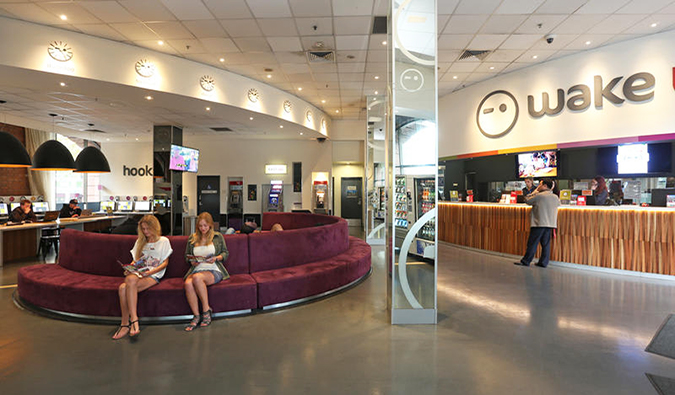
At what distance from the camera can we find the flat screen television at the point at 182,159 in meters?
9.69

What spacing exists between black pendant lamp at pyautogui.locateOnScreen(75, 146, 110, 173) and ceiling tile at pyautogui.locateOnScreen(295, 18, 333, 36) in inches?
269

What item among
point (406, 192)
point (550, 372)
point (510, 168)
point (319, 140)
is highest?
point (319, 140)

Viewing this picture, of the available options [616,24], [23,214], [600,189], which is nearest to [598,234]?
[600,189]

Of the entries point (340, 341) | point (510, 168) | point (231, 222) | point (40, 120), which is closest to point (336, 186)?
point (231, 222)

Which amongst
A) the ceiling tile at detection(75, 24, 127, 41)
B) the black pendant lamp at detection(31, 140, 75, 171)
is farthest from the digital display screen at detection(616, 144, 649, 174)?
the black pendant lamp at detection(31, 140, 75, 171)

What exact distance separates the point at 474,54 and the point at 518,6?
1.81 metres

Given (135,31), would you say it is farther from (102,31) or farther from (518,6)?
(518,6)

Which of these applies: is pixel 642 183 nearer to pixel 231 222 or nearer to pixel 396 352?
pixel 396 352

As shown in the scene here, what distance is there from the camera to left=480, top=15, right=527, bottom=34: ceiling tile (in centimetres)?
529

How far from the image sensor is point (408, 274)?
350cm

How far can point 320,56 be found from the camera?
681 centimetres

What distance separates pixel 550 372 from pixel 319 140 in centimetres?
1122

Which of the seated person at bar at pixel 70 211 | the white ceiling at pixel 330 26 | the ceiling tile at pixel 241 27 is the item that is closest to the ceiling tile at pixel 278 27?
the white ceiling at pixel 330 26

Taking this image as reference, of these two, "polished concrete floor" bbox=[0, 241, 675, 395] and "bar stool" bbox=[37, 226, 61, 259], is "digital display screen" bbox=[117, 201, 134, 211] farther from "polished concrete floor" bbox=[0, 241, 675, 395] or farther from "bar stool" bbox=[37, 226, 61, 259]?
"polished concrete floor" bbox=[0, 241, 675, 395]
